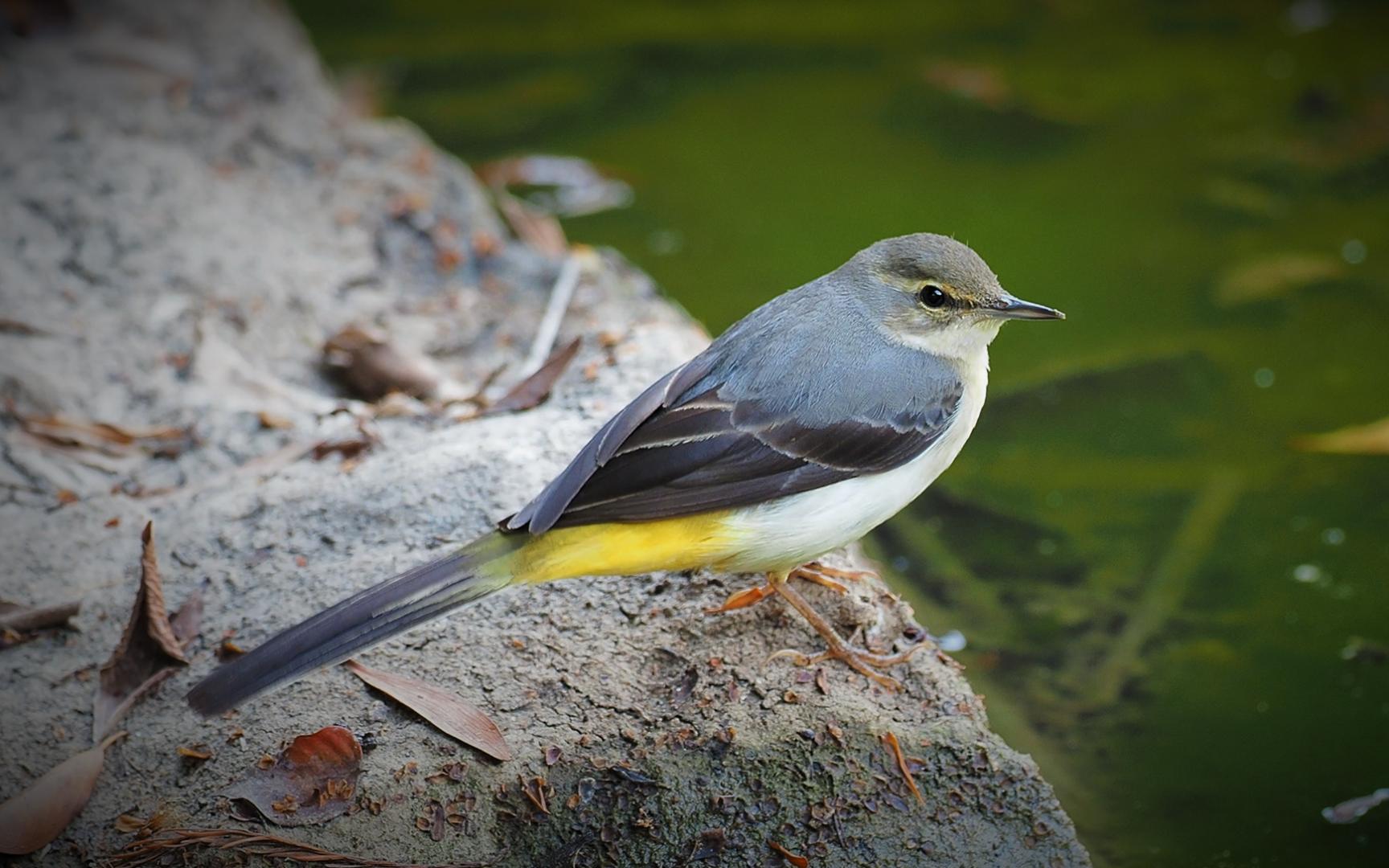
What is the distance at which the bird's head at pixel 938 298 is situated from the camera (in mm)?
4188

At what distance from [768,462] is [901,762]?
90 centimetres

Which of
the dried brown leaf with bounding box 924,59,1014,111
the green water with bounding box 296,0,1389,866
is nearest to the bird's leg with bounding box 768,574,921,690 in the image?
the green water with bounding box 296,0,1389,866

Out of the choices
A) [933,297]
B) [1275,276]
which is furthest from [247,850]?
[1275,276]

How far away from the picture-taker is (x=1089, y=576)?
221 inches

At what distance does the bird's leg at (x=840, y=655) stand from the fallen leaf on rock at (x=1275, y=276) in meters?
3.97

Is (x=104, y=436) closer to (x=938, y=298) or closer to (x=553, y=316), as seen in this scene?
(x=553, y=316)

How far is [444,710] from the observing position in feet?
12.1

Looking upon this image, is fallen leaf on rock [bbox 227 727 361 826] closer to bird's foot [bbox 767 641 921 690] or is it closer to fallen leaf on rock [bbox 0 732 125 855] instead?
fallen leaf on rock [bbox 0 732 125 855]

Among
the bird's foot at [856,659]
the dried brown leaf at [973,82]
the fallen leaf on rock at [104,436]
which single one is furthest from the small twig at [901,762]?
the dried brown leaf at [973,82]

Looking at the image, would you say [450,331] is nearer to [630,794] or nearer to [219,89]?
[219,89]

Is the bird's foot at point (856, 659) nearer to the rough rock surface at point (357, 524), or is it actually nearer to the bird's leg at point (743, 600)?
the rough rock surface at point (357, 524)

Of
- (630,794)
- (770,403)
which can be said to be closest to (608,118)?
(770,403)

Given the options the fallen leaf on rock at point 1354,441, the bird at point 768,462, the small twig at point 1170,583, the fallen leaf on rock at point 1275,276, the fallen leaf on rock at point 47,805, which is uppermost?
the bird at point 768,462

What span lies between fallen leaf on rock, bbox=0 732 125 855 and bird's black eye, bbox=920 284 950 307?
2708 millimetres
